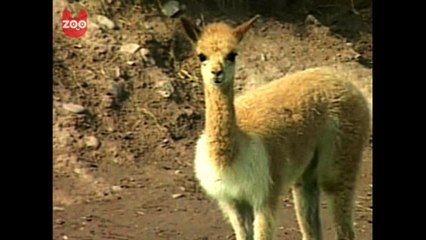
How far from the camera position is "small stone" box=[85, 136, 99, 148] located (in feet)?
15.4

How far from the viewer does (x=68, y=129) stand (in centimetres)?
468

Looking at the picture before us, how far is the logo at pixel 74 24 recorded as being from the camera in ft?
15.3

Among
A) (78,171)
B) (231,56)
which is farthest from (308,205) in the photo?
(78,171)

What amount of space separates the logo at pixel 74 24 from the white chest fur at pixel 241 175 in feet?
2.06

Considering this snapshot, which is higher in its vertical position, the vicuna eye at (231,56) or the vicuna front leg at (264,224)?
the vicuna eye at (231,56)

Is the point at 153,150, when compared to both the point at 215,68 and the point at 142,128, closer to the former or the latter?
the point at 142,128

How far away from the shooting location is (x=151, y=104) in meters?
4.75

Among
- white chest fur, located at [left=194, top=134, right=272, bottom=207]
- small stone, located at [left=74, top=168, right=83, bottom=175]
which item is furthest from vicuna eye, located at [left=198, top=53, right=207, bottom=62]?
small stone, located at [left=74, top=168, right=83, bottom=175]

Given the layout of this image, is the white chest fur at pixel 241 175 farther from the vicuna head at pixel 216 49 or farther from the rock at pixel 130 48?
the rock at pixel 130 48

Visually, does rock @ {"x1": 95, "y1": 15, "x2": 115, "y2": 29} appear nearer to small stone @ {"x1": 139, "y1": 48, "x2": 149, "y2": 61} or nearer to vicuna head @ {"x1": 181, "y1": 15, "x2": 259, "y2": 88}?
small stone @ {"x1": 139, "y1": 48, "x2": 149, "y2": 61}

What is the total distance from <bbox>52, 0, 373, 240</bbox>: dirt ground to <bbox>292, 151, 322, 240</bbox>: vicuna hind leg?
0.05m

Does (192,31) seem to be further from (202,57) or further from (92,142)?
(92,142)

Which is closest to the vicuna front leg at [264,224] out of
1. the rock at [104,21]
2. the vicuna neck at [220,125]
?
the vicuna neck at [220,125]
